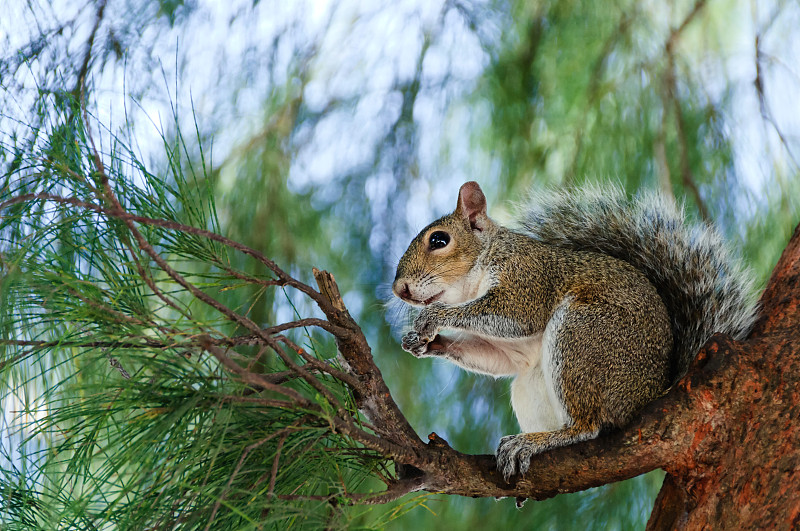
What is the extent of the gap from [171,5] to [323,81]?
13.1 inches

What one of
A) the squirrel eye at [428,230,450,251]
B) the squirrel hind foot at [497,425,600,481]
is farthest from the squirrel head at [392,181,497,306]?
the squirrel hind foot at [497,425,600,481]

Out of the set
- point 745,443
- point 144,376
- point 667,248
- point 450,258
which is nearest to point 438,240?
point 450,258

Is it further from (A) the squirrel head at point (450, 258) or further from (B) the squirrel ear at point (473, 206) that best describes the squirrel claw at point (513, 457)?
(B) the squirrel ear at point (473, 206)

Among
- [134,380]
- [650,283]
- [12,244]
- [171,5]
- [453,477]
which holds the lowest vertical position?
[453,477]

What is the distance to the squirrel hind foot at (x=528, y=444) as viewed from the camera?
1.08 m

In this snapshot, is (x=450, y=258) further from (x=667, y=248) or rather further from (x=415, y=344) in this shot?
(x=667, y=248)

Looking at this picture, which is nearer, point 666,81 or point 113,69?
point 113,69

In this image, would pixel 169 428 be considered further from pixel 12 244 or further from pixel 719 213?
pixel 719 213

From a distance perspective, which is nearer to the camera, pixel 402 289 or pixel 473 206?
pixel 402 289

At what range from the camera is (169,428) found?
2.68 ft

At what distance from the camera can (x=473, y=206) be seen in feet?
4.83

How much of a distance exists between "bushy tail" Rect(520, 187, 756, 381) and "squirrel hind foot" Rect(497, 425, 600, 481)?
218 mm

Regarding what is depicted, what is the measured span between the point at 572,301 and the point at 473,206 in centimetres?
31

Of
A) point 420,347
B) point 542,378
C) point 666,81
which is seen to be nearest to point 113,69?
point 420,347
